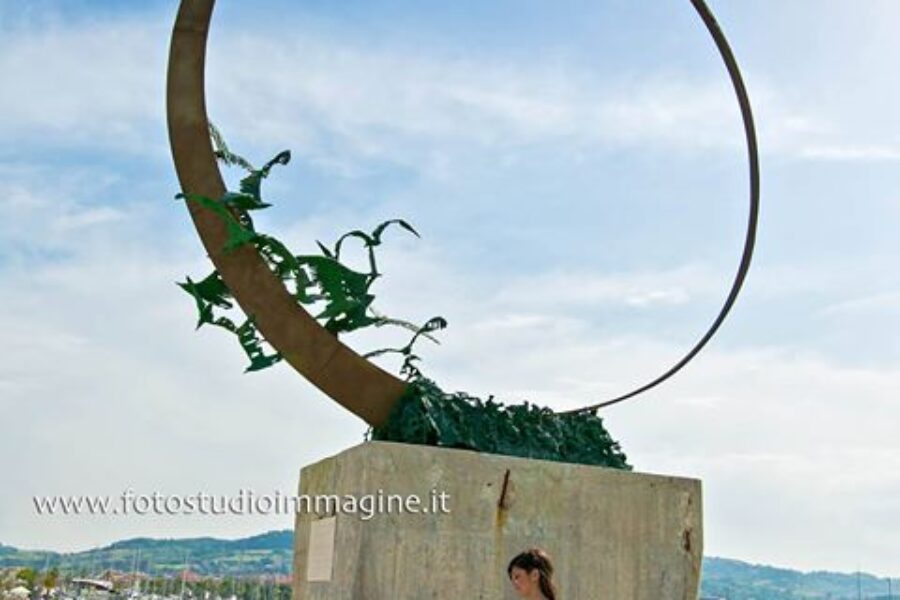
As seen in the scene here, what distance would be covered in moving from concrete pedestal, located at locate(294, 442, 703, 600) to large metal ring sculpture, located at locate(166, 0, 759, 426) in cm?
56

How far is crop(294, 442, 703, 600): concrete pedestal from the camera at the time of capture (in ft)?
20.6

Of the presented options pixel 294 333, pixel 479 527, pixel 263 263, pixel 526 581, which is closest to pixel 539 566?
pixel 526 581

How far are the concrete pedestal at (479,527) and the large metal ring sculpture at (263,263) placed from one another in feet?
1.85

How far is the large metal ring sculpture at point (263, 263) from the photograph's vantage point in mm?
7199

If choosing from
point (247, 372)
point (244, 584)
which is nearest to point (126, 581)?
point (244, 584)

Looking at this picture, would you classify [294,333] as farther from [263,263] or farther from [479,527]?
[479,527]

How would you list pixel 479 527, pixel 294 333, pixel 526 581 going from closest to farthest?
pixel 526 581 → pixel 479 527 → pixel 294 333

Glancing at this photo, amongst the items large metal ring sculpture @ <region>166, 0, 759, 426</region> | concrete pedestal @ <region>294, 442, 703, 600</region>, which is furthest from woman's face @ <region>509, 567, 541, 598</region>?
large metal ring sculpture @ <region>166, 0, 759, 426</region>

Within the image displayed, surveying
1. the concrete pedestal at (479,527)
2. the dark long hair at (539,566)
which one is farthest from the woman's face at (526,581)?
the concrete pedestal at (479,527)

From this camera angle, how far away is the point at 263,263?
7.25 meters

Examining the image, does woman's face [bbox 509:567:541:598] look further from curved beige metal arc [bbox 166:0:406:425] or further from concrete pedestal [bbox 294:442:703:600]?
curved beige metal arc [bbox 166:0:406:425]

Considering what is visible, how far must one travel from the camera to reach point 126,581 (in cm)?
8106

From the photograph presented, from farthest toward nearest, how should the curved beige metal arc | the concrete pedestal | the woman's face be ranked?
1. the curved beige metal arc
2. the concrete pedestal
3. the woman's face

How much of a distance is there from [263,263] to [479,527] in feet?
7.18
